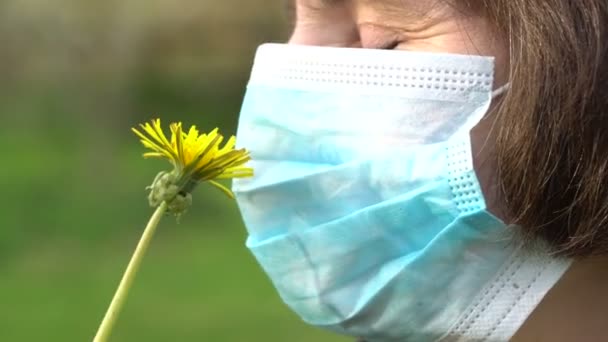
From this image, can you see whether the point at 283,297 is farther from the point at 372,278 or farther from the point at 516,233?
the point at 516,233

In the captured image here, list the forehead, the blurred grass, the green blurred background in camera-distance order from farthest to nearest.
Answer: the green blurred background < the blurred grass < the forehead

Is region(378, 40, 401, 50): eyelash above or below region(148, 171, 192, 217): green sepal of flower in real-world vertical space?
below

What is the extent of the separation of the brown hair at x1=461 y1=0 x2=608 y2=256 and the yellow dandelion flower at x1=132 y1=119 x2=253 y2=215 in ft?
1.39

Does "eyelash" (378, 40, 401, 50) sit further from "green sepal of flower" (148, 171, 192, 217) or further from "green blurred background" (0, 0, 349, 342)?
"green blurred background" (0, 0, 349, 342)

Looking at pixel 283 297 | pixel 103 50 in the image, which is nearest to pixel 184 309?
pixel 283 297

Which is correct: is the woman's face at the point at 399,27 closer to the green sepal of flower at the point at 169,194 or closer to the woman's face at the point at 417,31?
the woman's face at the point at 417,31

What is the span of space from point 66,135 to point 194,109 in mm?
1345

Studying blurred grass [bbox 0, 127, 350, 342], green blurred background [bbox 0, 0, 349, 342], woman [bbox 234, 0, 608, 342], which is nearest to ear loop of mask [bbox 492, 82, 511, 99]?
woman [bbox 234, 0, 608, 342]

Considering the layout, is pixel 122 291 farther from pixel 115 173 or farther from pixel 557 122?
pixel 115 173

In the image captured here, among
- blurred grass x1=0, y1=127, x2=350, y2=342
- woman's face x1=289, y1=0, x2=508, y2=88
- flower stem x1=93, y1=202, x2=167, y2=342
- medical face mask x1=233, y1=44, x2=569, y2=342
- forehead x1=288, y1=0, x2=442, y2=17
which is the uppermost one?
forehead x1=288, y1=0, x2=442, y2=17

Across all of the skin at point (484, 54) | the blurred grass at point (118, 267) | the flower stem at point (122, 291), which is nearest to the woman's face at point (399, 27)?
the skin at point (484, 54)

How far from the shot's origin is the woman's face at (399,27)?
4.50 ft

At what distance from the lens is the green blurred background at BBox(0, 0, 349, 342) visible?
200 inches

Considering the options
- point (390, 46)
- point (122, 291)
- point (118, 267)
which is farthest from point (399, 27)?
point (118, 267)
